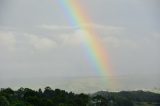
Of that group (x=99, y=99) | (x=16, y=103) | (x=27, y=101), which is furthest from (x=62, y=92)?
(x=16, y=103)

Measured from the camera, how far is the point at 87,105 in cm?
16975

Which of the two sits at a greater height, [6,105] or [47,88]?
[47,88]

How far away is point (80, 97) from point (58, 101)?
40.0 ft

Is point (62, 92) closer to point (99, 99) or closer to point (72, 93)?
point (72, 93)

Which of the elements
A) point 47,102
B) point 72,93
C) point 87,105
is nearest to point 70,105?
point 47,102

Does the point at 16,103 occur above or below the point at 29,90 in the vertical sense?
below

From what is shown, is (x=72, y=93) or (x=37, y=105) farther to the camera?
(x=72, y=93)

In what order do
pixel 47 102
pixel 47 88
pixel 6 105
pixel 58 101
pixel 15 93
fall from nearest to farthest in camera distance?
pixel 6 105, pixel 47 102, pixel 58 101, pixel 15 93, pixel 47 88

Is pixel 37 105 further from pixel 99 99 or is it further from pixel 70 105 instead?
pixel 99 99

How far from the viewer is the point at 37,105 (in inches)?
5871

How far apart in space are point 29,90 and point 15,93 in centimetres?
1315

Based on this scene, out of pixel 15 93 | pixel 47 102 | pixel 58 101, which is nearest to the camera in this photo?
pixel 47 102

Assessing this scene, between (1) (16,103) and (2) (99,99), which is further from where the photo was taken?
(2) (99,99)

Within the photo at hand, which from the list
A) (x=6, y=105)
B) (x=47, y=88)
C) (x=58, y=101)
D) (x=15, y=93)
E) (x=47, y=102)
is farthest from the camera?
(x=47, y=88)
